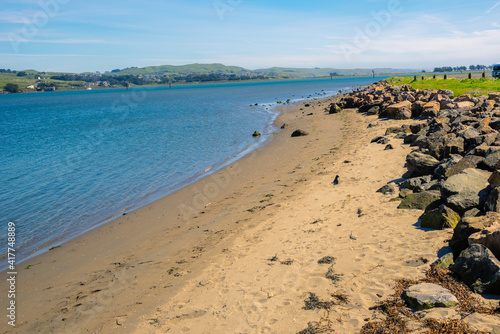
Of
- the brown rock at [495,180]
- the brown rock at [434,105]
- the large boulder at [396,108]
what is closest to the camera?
the brown rock at [495,180]

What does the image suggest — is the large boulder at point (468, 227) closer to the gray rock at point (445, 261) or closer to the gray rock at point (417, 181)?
the gray rock at point (445, 261)

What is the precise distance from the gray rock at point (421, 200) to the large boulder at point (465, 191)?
2.56ft

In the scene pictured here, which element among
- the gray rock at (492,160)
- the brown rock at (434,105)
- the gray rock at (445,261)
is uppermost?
the brown rock at (434,105)

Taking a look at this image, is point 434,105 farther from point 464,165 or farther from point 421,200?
point 421,200

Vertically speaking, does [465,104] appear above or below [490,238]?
above

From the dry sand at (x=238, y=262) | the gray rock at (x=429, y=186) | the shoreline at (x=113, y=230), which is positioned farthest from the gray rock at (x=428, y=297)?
the shoreline at (x=113, y=230)

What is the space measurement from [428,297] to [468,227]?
1.89 meters

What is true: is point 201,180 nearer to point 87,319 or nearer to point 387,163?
point 387,163

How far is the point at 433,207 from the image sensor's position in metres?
8.51

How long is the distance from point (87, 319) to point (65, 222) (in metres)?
8.05

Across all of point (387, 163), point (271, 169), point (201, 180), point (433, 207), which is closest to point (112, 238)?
point (201, 180)

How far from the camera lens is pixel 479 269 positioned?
216 inches

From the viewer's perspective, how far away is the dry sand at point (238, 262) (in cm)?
629

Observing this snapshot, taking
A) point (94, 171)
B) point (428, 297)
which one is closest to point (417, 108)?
point (428, 297)
